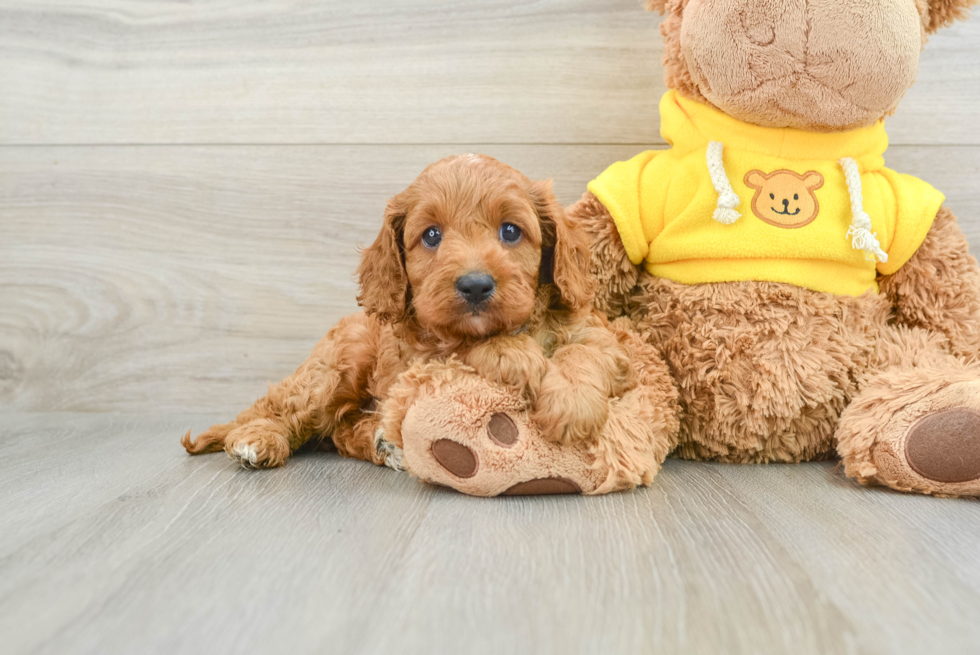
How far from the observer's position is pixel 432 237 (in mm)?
1323

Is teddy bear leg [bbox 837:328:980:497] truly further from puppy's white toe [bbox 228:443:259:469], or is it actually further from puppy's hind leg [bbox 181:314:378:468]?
puppy's white toe [bbox 228:443:259:469]

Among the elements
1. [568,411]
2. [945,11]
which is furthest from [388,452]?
[945,11]

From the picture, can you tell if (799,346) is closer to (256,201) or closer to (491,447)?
(491,447)

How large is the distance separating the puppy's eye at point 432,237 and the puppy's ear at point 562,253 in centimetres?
20

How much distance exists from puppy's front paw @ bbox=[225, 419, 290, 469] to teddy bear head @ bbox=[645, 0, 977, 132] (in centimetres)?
115

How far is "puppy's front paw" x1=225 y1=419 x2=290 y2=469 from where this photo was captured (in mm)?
1499

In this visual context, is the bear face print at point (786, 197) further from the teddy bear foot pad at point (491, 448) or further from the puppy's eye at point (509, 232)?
the teddy bear foot pad at point (491, 448)

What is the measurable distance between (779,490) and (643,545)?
15.9 inches

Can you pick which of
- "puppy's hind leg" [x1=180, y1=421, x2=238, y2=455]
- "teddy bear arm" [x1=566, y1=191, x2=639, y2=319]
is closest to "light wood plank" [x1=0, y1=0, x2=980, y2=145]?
"teddy bear arm" [x1=566, y1=191, x2=639, y2=319]

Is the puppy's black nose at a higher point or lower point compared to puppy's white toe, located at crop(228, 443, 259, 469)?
higher

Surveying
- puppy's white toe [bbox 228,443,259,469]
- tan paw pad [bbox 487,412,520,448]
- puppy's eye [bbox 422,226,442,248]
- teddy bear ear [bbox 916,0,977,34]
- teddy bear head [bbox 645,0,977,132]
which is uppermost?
teddy bear ear [bbox 916,0,977,34]

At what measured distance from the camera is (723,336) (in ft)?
4.74

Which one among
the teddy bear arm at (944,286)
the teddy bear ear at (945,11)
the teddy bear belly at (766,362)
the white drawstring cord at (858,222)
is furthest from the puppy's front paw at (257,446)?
the teddy bear ear at (945,11)

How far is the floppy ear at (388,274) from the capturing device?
1.37m
